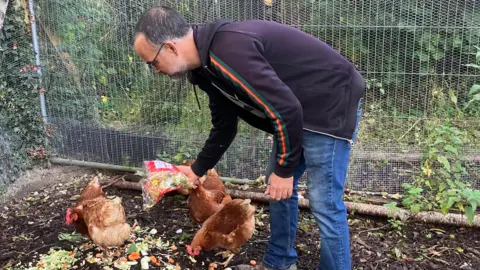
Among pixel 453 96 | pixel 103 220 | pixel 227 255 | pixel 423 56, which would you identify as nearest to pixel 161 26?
pixel 103 220

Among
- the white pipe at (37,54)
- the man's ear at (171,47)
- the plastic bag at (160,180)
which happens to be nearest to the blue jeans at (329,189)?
the man's ear at (171,47)

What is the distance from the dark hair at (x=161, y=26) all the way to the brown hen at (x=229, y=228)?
4.31 ft

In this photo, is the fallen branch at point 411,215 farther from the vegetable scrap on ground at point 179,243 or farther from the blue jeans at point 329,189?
the blue jeans at point 329,189

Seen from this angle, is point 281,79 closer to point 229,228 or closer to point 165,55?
point 165,55

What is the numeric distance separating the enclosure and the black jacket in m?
1.49

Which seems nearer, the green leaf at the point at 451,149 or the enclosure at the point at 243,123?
the green leaf at the point at 451,149

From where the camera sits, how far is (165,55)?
2221 millimetres

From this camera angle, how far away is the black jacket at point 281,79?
2074 millimetres

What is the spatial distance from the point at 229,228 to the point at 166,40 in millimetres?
1455

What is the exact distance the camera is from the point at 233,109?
2.75m

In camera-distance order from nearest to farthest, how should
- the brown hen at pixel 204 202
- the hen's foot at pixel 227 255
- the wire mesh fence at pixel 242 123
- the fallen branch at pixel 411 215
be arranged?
1. the hen's foot at pixel 227 255
2. the brown hen at pixel 204 202
3. the fallen branch at pixel 411 215
4. the wire mesh fence at pixel 242 123

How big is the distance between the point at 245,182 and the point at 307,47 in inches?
95.1

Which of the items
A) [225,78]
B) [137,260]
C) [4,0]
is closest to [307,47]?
[225,78]

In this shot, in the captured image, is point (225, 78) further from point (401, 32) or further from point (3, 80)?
point (3, 80)
